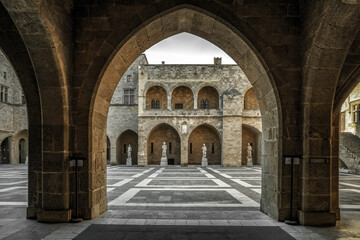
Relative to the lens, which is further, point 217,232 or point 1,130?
point 1,130

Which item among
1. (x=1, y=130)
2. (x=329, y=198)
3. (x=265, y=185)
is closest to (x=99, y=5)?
(x=265, y=185)

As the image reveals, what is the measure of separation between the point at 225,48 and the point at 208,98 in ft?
64.4

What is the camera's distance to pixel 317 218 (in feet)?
16.3

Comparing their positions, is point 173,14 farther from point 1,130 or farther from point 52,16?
point 1,130

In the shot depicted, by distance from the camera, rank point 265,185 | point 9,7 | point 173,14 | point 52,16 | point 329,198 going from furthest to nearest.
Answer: point 265,185, point 173,14, point 329,198, point 52,16, point 9,7

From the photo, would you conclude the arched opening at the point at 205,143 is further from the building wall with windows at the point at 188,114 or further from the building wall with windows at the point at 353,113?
the building wall with windows at the point at 353,113

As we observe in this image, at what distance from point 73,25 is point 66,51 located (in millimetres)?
799

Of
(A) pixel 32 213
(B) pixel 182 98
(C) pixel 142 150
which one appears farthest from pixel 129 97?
(A) pixel 32 213

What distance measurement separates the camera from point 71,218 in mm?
5125

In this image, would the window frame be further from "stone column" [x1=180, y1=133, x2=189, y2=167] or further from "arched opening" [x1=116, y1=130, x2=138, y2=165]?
"stone column" [x1=180, y1=133, x2=189, y2=167]

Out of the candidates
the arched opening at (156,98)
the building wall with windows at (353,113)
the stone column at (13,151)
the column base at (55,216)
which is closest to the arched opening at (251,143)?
the building wall with windows at (353,113)

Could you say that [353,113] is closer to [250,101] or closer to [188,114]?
[250,101]

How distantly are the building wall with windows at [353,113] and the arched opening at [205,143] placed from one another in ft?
43.5

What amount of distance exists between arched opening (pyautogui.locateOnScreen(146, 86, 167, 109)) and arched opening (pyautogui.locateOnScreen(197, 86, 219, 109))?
4.27 metres
